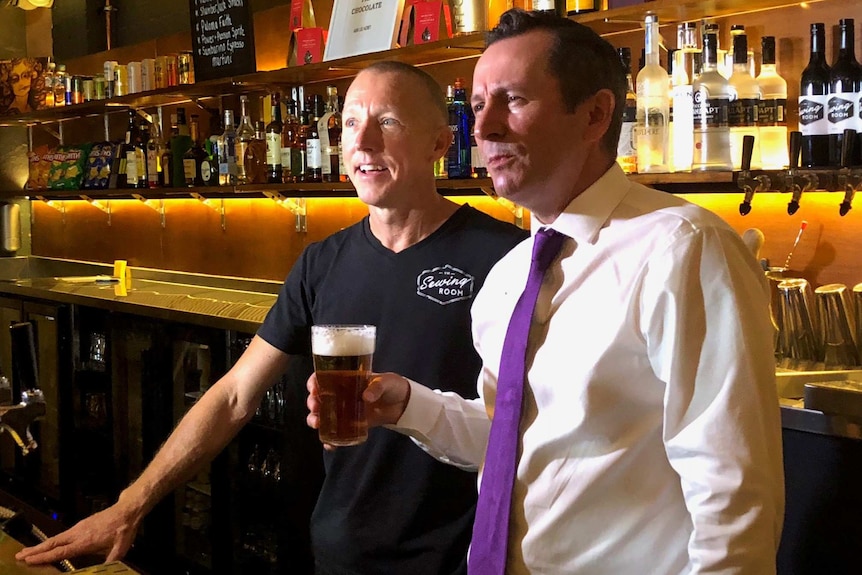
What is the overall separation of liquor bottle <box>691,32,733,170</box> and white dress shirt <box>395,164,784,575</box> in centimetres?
139

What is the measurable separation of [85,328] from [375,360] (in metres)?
3.16

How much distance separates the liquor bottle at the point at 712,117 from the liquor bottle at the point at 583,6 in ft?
1.29

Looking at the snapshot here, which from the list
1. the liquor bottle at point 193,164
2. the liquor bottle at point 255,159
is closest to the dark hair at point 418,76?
the liquor bottle at point 255,159

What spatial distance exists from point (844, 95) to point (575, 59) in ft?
4.71

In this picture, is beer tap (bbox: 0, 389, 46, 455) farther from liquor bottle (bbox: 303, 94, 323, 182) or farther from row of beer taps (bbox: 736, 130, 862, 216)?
liquor bottle (bbox: 303, 94, 323, 182)

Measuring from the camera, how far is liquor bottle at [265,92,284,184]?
425 centimetres

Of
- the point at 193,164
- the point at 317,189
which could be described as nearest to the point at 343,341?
the point at 317,189

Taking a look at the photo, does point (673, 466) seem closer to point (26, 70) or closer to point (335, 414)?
point (335, 414)

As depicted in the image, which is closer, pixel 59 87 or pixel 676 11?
pixel 676 11

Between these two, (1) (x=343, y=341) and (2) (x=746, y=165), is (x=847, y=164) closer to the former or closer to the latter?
(2) (x=746, y=165)

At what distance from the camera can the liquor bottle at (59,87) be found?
604cm

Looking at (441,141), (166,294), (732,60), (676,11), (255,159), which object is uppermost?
(676,11)

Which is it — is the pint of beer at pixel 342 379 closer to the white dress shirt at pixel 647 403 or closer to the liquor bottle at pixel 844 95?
the white dress shirt at pixel 647 403

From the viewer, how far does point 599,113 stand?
4.66 feet
